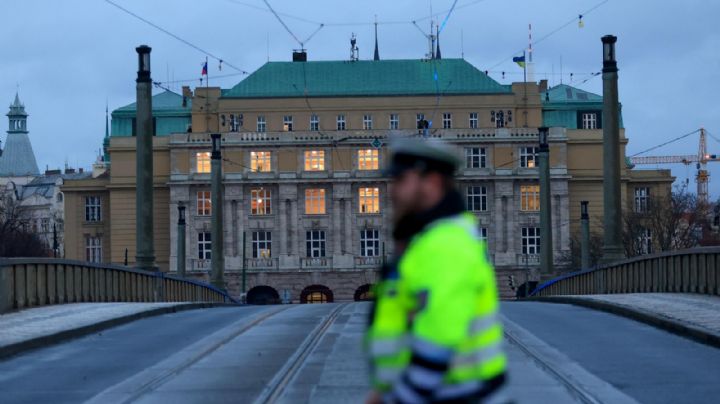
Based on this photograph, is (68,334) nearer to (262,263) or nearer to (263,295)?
(263,295)

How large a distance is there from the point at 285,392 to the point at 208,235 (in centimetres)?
9342

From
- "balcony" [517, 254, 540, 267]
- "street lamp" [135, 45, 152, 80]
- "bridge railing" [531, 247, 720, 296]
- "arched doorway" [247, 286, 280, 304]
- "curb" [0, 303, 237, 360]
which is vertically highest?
"street lamp" [135, 45, 152, 80]

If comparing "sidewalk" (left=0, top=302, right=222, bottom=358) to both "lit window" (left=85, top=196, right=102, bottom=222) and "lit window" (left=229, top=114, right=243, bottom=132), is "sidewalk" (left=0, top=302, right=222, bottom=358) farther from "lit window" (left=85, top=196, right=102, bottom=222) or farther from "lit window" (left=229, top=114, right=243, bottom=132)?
"lit window" (left=85, top=196, right=102, bottom=222)

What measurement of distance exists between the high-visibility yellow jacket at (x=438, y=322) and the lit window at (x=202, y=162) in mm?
102858

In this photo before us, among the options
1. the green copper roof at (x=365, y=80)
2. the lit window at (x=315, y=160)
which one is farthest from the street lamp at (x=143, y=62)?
the green copper roof at (x=365, y=80)

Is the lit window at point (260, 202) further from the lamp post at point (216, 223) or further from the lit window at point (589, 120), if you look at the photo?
the lamp post at point (216, 223)

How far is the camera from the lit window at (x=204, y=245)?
346 feet

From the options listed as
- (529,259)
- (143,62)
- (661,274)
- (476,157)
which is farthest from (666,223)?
(143,62)

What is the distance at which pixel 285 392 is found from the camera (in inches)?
552

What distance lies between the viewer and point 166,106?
383 feet

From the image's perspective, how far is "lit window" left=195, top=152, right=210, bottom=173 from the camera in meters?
107

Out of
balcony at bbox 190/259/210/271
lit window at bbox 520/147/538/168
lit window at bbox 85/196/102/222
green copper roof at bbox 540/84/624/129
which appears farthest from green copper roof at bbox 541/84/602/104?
lit window at bbox 85/196/102/222

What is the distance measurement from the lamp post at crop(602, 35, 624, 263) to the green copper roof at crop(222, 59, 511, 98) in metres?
70.1

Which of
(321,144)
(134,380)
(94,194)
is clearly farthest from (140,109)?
(94,194)
